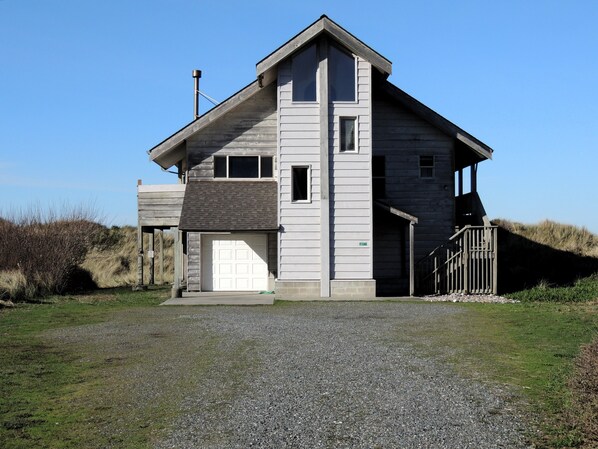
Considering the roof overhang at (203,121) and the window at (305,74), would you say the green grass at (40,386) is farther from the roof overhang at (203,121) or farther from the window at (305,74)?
the window at (305,74)

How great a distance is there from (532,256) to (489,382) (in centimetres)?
2609

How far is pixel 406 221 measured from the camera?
87.0 ft

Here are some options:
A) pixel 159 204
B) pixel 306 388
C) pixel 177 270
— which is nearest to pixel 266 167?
pixel 159 204

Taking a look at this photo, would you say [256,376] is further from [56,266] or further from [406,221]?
[56,266]

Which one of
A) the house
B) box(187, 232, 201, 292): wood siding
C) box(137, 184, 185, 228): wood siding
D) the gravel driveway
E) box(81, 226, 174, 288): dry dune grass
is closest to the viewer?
the gravel driveway

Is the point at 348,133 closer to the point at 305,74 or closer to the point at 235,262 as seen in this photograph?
the point at 305,74

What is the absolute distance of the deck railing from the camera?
2456 centimetres

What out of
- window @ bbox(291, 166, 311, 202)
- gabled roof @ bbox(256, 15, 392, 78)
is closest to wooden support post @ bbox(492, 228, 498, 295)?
window @ bbox(291, 166, 311, 202)

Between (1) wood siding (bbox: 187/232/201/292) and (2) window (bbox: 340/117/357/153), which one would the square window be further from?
(2) window (bbox: 340/117/357/153)

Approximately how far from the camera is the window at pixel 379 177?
2672cm

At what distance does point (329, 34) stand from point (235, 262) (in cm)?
828

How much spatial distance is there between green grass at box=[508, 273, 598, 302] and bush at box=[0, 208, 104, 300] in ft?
50.5

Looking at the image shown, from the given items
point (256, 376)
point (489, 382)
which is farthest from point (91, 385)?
point (489, 382)

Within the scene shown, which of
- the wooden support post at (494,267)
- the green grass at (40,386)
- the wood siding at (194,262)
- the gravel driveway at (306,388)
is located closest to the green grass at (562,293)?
the wooden support post at (494,267)
